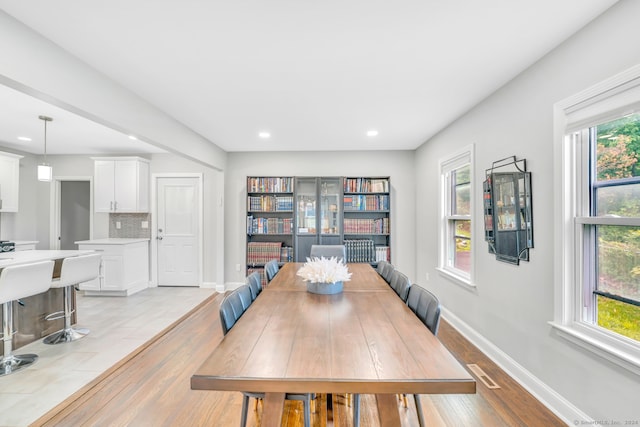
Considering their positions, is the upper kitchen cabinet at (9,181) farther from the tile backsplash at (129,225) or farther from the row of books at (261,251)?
the row of books at (261,251)

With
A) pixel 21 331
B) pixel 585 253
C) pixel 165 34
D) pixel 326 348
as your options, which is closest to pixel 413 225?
pixel 585 253

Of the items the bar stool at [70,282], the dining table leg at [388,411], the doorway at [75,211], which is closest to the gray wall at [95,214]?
the doorway at [75,211]

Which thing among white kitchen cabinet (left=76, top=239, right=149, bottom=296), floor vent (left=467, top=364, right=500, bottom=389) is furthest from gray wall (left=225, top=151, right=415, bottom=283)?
floor vent (left=467, top=364, right=500, bottom=389)

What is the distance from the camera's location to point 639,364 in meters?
1.41

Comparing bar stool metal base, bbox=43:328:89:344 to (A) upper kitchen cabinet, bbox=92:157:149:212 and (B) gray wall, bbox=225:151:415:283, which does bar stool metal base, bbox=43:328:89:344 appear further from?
(A) upper kitchen cabinet, bbox=92:157:149:212

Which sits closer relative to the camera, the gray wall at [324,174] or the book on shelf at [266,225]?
the book on shelf at [266,225]

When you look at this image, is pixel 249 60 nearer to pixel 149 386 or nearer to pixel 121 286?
pixel 149 386

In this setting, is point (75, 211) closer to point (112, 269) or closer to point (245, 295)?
point (112, 269)

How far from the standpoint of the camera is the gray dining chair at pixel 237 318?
5.09ft

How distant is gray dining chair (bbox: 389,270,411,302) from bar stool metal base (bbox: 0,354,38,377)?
131 inches

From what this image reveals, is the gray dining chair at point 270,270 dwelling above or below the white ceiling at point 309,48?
below

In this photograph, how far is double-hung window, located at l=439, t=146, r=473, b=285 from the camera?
3.34 m

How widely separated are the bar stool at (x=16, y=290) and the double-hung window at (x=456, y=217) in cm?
414

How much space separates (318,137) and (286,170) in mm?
1112
